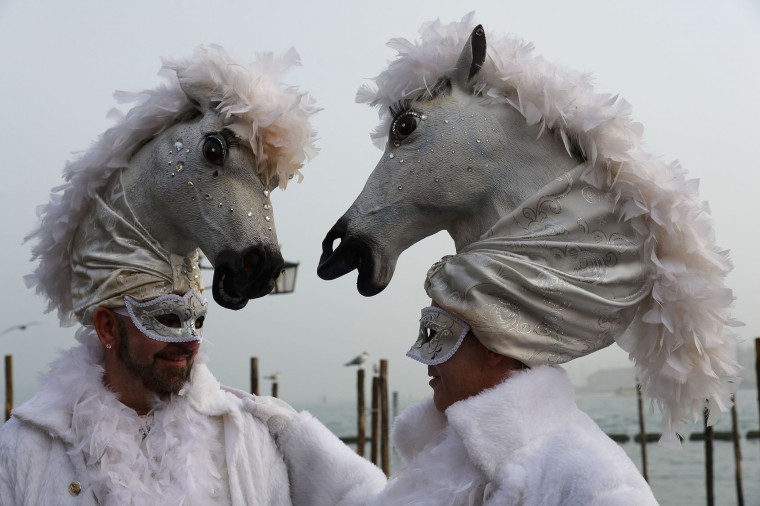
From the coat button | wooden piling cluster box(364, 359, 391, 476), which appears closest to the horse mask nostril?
the coat button

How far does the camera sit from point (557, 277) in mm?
2271

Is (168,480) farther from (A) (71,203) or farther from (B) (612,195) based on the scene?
(B) (612,195)

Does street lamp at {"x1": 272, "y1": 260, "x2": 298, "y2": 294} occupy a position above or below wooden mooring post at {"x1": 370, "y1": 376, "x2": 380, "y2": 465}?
above

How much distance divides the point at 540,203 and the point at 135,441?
Result: 5.59 ft

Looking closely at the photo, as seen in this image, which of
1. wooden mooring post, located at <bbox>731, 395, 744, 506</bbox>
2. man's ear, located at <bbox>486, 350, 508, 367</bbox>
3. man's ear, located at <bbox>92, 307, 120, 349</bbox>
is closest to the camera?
man's ear, located at <bbox>486, 350, 508, 367</bbox>

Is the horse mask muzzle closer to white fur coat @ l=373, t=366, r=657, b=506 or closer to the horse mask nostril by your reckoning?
the horse mask nostril

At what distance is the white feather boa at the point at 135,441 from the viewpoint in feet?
10.0

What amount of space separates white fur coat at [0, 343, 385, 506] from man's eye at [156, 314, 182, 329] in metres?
0.24

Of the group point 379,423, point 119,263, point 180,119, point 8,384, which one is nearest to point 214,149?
point 180,119

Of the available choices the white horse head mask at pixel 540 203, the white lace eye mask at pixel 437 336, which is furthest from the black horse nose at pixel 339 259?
the white lace eye mask at pixel 437 336

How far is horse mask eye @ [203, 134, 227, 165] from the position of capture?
10.1 ft

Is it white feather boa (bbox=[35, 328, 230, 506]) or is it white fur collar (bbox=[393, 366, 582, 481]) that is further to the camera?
white feather boa (bbox=[35, 328, 230, 506])

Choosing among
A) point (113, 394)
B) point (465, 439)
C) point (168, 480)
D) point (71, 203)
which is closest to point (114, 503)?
point (168, 480)

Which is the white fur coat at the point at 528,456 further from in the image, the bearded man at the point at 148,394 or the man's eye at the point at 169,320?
the man's eye at the point at 169,320
